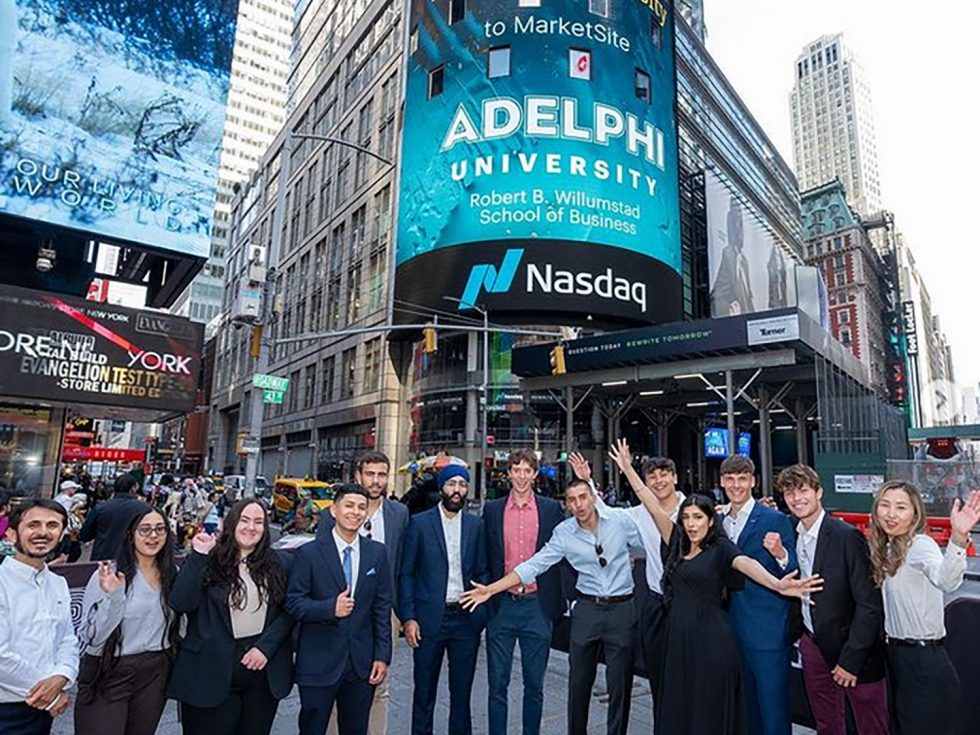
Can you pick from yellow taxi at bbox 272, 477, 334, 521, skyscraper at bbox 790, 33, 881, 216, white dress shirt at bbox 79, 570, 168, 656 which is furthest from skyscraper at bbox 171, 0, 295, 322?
skyscraper at bbox 790, 33, 881, 216

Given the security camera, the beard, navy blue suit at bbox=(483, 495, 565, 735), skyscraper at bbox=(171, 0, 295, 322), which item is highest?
skyscraper at bbox=(171, 0, 295, 322)

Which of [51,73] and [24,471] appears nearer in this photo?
[51,73]

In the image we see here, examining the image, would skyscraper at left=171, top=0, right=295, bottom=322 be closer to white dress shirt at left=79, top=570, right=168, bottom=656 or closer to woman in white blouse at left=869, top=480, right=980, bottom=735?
white dress shirt at left=79, top=570, right=168, bottom=656

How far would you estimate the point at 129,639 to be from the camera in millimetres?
3822

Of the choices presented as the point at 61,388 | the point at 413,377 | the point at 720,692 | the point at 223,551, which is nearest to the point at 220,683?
the point at 223,551

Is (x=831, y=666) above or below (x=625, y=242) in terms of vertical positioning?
below

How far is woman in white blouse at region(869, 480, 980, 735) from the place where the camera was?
377 centimetres

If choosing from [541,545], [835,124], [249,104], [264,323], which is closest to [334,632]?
[541,545]

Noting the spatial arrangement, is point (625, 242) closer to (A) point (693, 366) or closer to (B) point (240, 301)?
(A) point (693, 366)

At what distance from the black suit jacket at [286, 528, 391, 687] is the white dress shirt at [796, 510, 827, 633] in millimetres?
2949

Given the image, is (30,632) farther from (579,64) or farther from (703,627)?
(579,64)

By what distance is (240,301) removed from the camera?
13711 millimetres

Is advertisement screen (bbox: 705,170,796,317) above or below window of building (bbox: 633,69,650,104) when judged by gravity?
below

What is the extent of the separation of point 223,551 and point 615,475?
1416 inches
